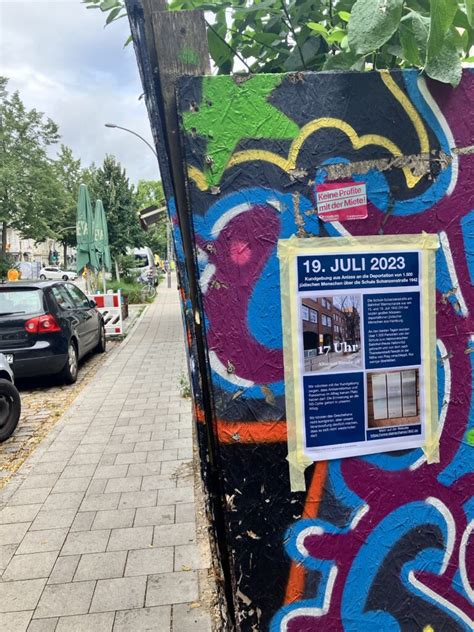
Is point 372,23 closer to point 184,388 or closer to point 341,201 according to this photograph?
point 341,201

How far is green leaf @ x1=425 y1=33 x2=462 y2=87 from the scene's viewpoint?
5.04 feet

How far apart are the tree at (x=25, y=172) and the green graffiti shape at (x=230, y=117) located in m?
37.5

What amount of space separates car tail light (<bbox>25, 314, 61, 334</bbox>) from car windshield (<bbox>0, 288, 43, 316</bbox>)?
0.14 meters

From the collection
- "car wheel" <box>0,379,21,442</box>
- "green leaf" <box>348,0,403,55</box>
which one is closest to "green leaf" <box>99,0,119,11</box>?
"green leaf" <box>348,0,403,55</box>

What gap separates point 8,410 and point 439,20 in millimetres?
5586

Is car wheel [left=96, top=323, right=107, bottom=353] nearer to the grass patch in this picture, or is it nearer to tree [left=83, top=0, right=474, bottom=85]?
the grass patch

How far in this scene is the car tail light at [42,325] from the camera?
25.0ft

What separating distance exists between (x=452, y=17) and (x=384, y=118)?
0.29 meters

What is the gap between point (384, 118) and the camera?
160 centimetres

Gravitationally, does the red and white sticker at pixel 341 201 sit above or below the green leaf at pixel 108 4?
below

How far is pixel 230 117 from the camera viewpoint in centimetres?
153

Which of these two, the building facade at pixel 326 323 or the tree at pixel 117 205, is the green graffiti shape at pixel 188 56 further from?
the tree at pixel 117 205

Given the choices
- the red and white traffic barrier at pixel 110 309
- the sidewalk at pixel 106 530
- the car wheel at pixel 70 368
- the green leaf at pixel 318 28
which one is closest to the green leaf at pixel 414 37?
the green leaf at pixel 318 28

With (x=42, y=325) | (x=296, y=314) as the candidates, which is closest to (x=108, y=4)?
(x=296, y=314)
